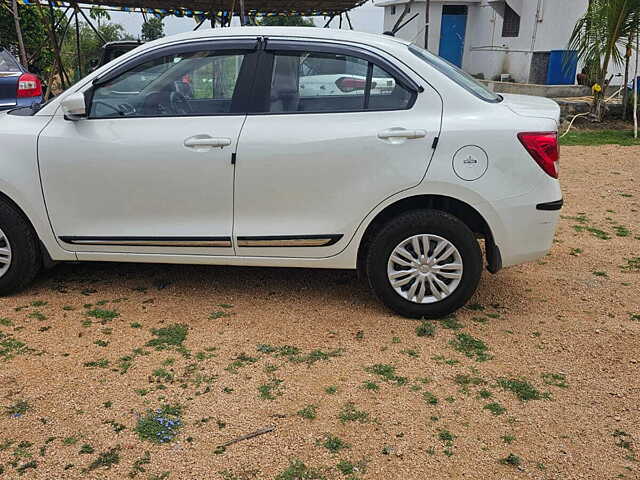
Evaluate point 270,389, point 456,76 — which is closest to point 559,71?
point 456,76

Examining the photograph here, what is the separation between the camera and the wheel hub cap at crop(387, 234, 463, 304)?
12.9 ft

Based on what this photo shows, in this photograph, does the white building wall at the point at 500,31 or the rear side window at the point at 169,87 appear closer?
the rear side window at the point at 169,87

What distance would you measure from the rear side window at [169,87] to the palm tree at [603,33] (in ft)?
31.6

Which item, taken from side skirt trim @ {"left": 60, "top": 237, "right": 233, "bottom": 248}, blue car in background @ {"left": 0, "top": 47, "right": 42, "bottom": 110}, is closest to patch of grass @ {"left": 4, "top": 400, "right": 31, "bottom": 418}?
side skirt trim @ {"left": 60, "top": 237, "right": 233, "bottom": 248}

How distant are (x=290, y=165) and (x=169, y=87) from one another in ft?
3.17

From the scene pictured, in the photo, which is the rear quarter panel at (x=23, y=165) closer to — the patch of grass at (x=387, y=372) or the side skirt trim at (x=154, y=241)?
the side skirt trim at (x=154, y=241)

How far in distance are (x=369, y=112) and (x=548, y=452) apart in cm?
215

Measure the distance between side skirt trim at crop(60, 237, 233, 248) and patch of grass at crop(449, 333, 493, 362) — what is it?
1522mm

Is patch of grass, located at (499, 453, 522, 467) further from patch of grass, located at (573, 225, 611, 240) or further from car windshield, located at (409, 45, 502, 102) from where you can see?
patch of grass, located at (573, 225, 611, 240)

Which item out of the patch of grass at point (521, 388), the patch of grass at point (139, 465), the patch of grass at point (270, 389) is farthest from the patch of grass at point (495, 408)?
the patch of grass at point (139, 465)

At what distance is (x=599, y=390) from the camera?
10.9 feet

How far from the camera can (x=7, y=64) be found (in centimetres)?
847

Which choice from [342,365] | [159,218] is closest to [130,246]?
[159,218]

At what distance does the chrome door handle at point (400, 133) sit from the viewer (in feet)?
12.5
